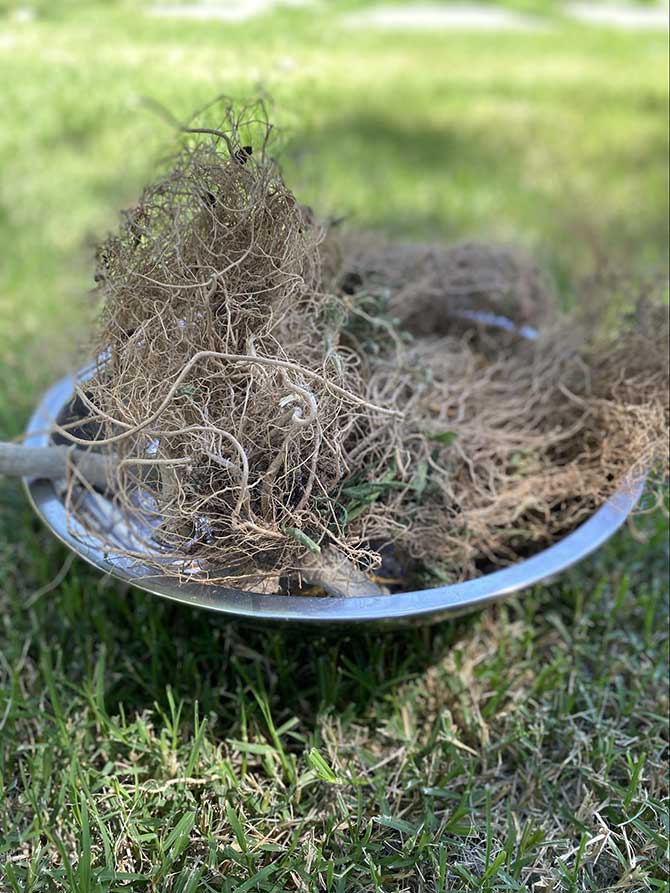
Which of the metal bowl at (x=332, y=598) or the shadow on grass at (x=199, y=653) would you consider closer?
the metal bowl at (x=332, y=598)

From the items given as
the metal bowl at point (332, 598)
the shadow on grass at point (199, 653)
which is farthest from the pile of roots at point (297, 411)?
the shadow on grass at point (199, 653)

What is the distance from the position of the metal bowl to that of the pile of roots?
0.10 feet

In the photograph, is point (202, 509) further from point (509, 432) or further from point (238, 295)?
point (509, 432)

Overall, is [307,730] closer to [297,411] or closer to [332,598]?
[332,598]

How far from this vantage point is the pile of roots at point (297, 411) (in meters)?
0.89

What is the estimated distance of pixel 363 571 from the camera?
99cm

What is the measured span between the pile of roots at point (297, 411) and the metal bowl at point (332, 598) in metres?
0.03

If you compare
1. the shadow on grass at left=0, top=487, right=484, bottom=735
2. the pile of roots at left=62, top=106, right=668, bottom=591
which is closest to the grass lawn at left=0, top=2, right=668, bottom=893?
the shadow on grass at left=0, top=487, right=484, bottom=735

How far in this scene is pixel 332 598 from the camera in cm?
93

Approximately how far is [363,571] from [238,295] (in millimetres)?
361

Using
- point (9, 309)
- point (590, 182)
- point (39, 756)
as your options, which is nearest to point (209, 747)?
point (39, 756)

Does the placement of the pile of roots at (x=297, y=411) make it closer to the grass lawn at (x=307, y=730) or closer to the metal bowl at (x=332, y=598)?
the metal bowl at (x=332, y=598)

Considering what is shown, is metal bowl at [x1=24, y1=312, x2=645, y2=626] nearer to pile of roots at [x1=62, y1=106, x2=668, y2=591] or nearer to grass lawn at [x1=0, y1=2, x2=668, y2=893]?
pile of roots at [x1=62, y1=106, x2=668, y2=591]

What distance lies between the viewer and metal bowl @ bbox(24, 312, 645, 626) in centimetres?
90
